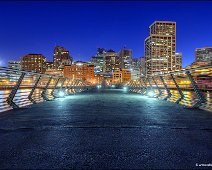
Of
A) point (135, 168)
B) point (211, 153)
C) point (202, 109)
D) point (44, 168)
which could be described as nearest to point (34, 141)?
point (44, 168)

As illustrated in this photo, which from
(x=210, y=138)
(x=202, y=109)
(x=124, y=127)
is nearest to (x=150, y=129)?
(x=124, y=127)

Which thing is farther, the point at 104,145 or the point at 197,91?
the point at 197,91

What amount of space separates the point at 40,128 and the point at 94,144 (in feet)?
6.30

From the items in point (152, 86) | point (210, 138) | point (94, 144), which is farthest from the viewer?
point (152, 86)

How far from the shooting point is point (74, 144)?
161 inches

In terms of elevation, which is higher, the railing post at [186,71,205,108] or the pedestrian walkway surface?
the railing post at [186,71,205,108]

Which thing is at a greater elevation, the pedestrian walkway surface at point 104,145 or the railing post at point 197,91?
the railing post at point 197,91

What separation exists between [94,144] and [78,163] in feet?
3.23

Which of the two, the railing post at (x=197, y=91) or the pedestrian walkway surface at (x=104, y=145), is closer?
the pedestrian walkway surface at (x=104, y=145)

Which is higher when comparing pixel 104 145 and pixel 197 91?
pixel 197 91

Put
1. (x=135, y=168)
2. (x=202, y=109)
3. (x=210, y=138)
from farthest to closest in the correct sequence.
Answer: (x=202, y=109), (x=210, y=138), (x=135, y=168)

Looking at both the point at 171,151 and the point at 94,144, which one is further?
the point at 94,144

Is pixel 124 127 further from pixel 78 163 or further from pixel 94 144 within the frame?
pixel 78 163

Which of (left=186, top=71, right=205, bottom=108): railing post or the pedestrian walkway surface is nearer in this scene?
the pedestrian walkway surface
